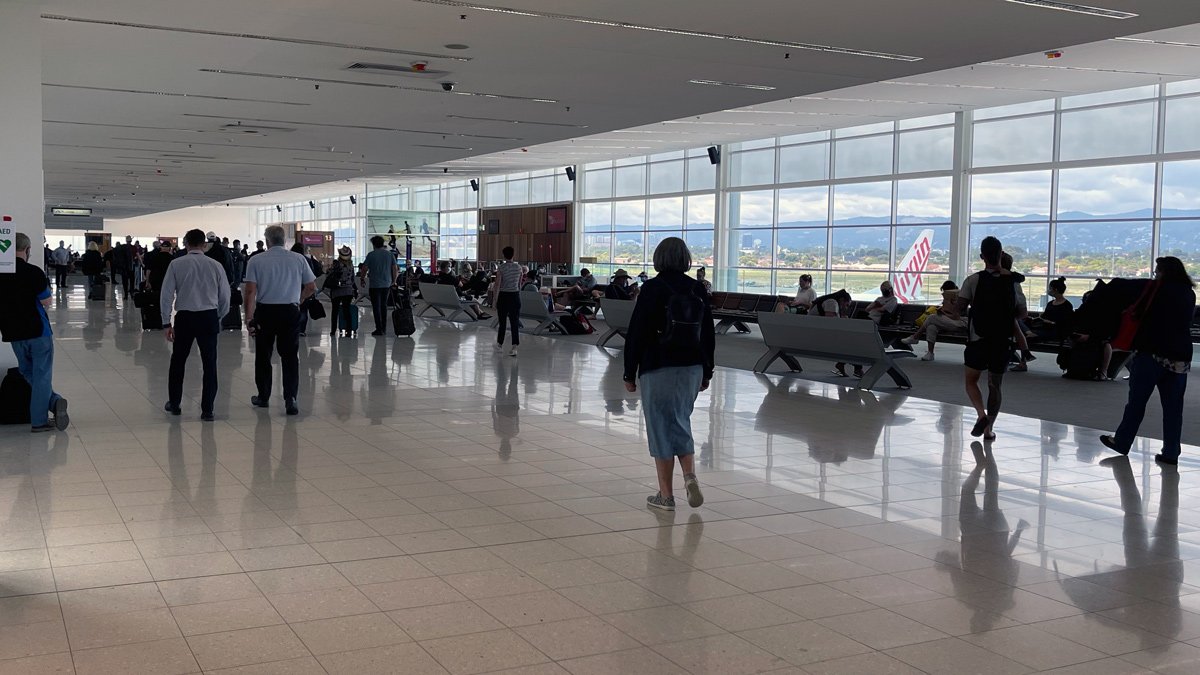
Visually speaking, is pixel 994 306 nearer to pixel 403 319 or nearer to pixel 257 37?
pixel 257 37

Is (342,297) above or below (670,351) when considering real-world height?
below

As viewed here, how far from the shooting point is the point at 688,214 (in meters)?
31.3

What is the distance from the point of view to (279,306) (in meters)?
9.36

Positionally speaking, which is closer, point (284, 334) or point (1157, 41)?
point (284, 334)

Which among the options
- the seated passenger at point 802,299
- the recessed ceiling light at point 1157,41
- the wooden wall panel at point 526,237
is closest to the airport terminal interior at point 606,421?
the recessed ceiling light at point 1157,41

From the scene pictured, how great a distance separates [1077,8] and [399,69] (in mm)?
7281

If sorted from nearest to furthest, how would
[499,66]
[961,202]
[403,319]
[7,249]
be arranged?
[7,249]
[499,66]
[403,319]
[961,202]

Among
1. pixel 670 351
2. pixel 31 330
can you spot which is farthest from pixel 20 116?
pixel 670 351

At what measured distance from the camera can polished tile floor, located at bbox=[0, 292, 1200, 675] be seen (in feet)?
12.8

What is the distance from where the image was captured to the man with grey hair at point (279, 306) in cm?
924

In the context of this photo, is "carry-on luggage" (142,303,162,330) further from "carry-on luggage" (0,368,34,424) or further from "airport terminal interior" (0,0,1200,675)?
"carry-on luggage" (0,368,34,424)

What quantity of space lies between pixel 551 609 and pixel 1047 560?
2546mm

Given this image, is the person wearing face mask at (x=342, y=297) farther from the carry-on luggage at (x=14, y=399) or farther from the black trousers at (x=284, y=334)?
the carry-on luggage at (x=14, y=399)

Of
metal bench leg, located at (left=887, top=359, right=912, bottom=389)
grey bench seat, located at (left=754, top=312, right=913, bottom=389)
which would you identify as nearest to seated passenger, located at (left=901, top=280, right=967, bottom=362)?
grey bench seat, located at (left=754, top=312, right=913, bottom=389)
